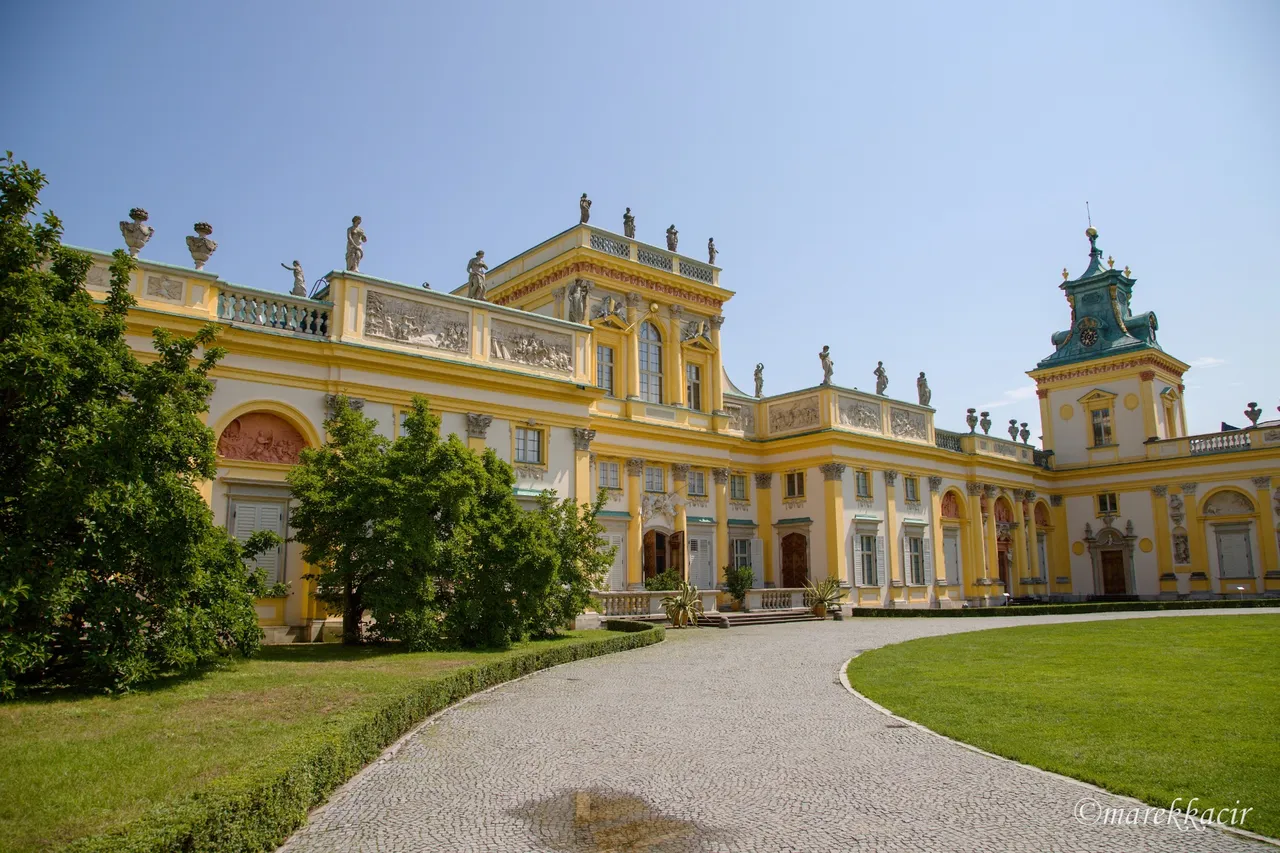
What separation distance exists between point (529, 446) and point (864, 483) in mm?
18036

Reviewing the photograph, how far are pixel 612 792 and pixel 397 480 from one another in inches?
399

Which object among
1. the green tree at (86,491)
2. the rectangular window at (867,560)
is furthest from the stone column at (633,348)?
the green tree at (86,491)

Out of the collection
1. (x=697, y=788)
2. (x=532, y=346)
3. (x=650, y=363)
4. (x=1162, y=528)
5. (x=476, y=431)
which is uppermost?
(x=650, y=363)

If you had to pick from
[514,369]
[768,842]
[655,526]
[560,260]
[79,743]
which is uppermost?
[560,260]

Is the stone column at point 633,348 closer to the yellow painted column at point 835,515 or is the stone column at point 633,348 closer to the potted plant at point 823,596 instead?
the yellow painted column at point 835,515

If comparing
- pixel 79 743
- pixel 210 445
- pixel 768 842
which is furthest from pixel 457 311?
pixel 768 842

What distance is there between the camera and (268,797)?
6.15 metres

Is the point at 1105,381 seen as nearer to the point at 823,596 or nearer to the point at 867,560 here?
the point at 867,560

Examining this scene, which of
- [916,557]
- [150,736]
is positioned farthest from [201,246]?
[916,557]

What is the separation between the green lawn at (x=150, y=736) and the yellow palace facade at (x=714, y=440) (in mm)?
8208

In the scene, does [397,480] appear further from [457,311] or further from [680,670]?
[457,311]

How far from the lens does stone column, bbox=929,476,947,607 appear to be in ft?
A: 128

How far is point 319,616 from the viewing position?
63.7 ft

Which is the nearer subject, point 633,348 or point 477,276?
point 477,276
